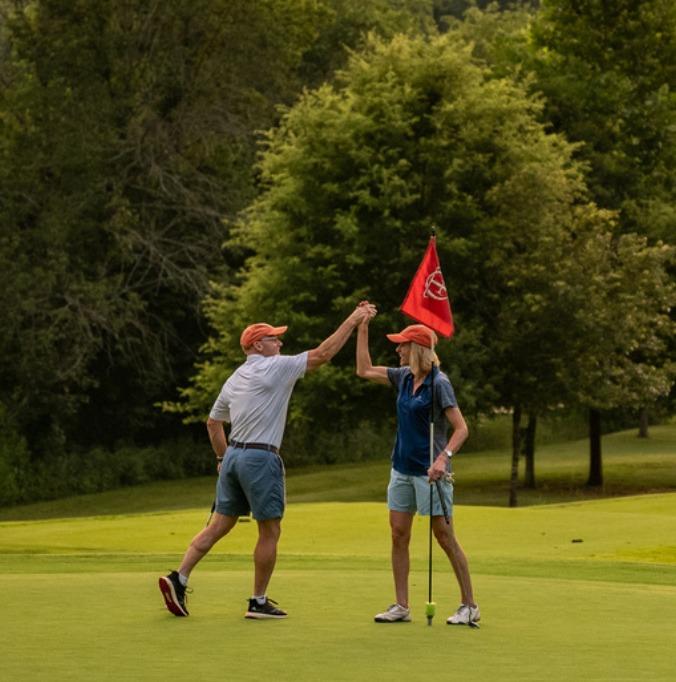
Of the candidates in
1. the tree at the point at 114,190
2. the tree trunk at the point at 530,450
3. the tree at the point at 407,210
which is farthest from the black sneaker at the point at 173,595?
the tree at the point at 114,190

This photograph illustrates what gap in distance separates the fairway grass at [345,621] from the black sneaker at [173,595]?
4.3 inches

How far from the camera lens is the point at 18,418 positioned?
1917 inches

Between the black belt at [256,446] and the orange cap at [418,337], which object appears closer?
the orange cap at [418,337]

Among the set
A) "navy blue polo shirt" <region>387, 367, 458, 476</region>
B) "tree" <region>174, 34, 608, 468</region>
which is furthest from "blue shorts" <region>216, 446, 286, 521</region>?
"tree" <region>174, 34, 608, 468</region>

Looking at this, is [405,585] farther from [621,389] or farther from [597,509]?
[621,389]

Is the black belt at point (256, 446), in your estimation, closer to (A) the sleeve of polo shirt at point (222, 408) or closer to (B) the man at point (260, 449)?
(B) the man at point (260, 449)

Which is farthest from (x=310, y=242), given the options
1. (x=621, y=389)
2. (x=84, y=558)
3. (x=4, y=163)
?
(x=84, y=558)

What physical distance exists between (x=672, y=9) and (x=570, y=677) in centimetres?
4254

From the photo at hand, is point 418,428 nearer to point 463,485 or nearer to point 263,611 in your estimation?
point 263,611

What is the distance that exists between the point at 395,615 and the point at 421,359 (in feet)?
5.81

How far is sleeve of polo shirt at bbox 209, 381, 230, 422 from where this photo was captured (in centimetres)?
1170

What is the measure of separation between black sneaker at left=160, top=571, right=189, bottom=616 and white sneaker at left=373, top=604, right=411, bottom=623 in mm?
1346

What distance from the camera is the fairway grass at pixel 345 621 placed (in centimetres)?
921

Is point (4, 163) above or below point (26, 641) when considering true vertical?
above
